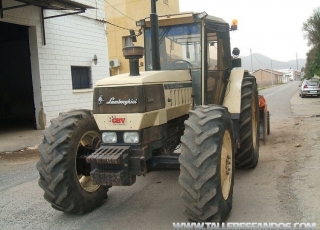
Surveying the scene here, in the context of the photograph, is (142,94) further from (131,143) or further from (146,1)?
(146,1)

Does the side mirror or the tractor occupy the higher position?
the side mirror

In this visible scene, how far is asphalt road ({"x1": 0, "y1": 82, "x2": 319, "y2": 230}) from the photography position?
4293 mm

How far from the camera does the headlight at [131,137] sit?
4.14 metres

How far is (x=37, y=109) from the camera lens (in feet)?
41.2

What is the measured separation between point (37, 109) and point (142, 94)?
9.41m

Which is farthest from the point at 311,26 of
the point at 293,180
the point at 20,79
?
the point at 293,180

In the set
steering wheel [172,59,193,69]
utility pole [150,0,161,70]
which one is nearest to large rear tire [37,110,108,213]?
utility pole [150,0,161,70]

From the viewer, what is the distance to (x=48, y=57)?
12.8 m

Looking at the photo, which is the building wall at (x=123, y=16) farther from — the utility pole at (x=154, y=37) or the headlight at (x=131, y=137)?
the headlight at (x=131, y=137)

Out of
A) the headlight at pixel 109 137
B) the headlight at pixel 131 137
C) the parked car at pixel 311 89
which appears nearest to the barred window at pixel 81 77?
the headlight at pixel 109 137

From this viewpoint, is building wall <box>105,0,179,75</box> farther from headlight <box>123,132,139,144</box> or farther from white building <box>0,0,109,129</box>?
headlight <box>123,132,139,144</box>

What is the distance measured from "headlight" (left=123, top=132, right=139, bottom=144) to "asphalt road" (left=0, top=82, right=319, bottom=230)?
100 cm

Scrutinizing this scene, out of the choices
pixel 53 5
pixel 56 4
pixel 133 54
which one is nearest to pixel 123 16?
pixel 53 5

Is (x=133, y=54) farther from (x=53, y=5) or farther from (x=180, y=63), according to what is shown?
(x=53, y=5)
